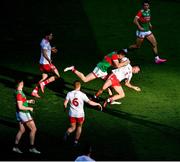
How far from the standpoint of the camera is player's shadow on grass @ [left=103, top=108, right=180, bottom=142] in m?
17.8

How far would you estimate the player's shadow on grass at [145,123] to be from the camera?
1779cm

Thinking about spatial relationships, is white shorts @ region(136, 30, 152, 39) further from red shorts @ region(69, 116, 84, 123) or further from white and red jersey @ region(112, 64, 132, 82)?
red shorts @ region(69, 116, 84, 123)

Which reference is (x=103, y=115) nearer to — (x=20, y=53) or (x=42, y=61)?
(x=42, y=61)

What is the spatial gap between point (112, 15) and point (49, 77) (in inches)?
320

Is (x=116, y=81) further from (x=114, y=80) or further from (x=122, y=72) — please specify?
(x=122, y=72)

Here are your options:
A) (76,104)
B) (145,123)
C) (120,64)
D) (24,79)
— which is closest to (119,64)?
(120,64)

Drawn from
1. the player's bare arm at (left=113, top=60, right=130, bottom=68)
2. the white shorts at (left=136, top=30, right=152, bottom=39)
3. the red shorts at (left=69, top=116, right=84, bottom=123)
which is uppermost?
the white shorts at (left=136, top=30, right=152, bottom=39)

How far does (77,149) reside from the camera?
16844 mm

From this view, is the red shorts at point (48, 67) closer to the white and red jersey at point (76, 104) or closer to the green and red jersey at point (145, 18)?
the white and red jersey at point (76, 104)

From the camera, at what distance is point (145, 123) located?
18438mm

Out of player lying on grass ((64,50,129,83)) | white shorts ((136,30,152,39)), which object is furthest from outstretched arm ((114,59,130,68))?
white shorts ((136,30,152,39))

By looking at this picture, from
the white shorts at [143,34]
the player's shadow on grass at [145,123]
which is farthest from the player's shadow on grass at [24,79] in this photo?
the white shorts at [143,34]

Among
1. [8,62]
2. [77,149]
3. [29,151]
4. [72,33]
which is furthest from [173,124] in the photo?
[72,33]

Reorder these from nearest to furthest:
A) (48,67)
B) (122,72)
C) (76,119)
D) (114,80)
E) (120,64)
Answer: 1. (76,119)
2. (114,80)
3. (122,72)
4. (120,64)
5. (48,67)
